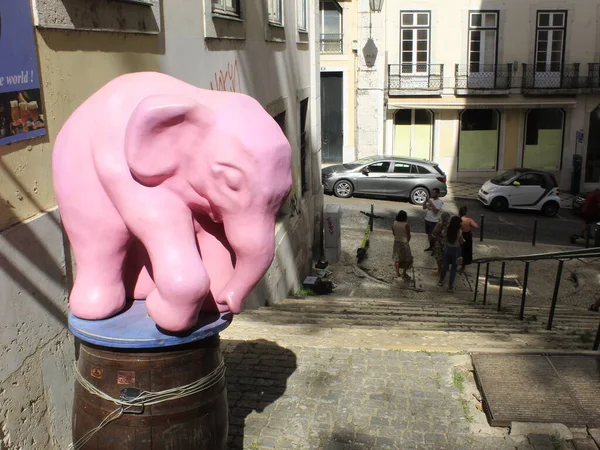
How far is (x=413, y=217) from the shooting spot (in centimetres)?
1716

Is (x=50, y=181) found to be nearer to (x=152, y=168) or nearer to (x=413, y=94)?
(x=152, y=168)

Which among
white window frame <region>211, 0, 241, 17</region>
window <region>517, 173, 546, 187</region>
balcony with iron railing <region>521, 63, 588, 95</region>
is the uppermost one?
white window frame <region>211, 0, 241, 17</region>

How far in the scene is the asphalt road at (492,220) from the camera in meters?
15.9

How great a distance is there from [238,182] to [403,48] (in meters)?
21.4

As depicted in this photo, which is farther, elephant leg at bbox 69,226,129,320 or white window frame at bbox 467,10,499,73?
white window frame at bbox 467,10,499,73

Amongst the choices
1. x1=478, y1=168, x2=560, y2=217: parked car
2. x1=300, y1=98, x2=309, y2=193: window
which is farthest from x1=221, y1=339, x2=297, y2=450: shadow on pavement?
x1=478, y1=168, x2=560, y2=217: parked car

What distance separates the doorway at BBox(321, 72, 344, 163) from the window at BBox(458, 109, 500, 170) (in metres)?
4.33

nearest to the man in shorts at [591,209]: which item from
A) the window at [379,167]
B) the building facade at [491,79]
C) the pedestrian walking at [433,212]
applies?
the pedestrian walking at [433,212]

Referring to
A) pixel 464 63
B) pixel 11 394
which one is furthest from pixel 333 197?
pixel 11 394

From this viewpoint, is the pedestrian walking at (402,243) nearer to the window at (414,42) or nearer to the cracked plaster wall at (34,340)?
the cracked plaster wall at (34,340)

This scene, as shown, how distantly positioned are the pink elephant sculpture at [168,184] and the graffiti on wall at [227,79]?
356 cm

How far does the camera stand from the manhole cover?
4508 millimetres

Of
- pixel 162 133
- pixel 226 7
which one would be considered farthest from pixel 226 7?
pixel 162 133

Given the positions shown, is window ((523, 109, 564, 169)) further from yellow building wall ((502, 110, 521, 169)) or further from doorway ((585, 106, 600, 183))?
doorway ((585, 106, 600, 183))
